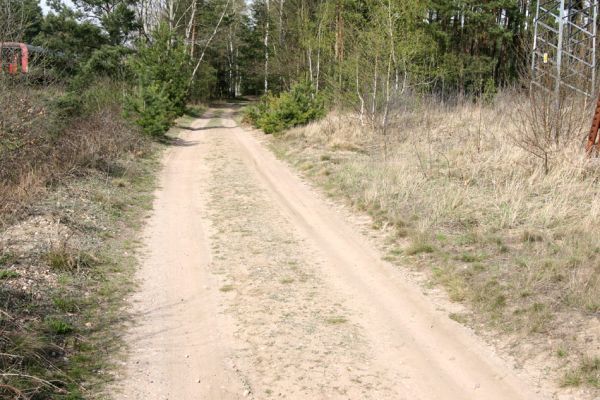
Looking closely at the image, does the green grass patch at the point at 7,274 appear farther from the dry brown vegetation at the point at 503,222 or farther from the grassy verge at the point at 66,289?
the dry brown vegetation at the point at 503,222

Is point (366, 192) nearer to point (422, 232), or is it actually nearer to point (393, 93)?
point (422, 232)

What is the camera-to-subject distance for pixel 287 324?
5.91 m

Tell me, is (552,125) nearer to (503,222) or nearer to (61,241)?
(503,222)

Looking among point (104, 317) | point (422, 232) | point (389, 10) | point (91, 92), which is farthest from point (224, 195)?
point (91, 92)

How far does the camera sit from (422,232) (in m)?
8.48

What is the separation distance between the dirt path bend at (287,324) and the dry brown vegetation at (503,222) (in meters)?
0.50

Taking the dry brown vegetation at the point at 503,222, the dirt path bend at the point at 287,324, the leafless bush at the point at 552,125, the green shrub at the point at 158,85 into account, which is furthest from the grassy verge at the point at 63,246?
the leafless bush at the point at 552,125

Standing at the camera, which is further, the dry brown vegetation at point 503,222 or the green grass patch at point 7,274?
the green grass patch at point 7,274

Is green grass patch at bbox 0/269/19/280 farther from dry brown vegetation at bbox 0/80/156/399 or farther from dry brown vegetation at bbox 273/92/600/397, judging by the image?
dry brown vegetation at bbox 273/92/600/397

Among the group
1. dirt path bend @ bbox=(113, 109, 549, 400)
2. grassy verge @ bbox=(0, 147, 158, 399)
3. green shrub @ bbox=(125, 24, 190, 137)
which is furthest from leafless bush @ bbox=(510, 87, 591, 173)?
green shrub @ bbox=(125, 24, 190, 137)

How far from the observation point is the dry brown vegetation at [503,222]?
562cm

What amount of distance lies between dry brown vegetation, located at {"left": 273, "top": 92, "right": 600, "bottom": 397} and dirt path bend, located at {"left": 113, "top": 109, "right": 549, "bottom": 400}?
501 millimetres

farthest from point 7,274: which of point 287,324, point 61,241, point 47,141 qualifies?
point 47,141

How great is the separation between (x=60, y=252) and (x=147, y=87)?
13.9 metres
